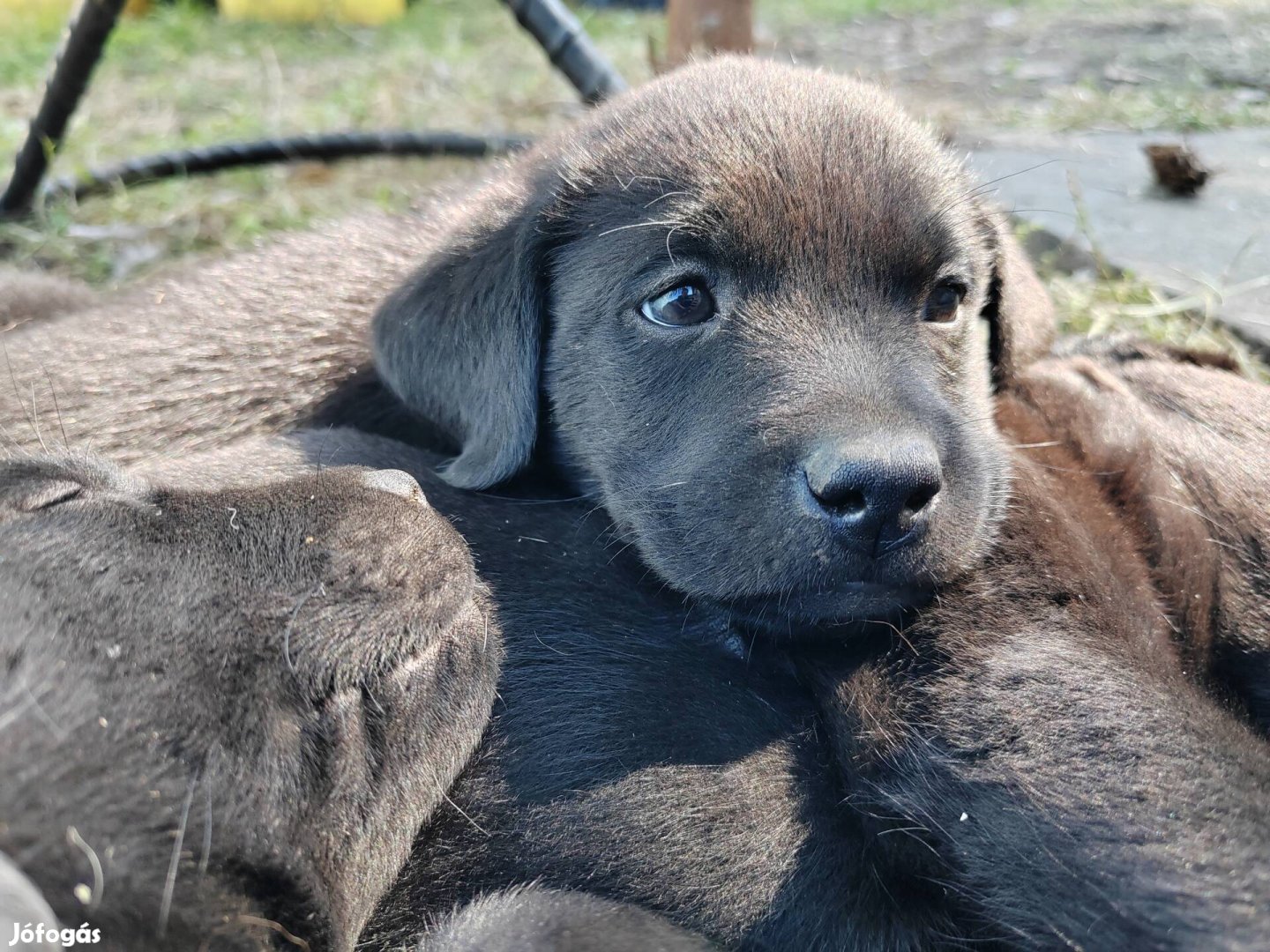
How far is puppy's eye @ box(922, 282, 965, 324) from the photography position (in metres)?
2.60

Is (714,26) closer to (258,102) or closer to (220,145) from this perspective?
(220,145)

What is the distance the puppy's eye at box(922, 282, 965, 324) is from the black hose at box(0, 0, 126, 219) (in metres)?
3.44

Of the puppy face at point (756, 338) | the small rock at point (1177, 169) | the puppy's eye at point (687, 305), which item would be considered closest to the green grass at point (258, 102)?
the puppy face at point (756, 338)

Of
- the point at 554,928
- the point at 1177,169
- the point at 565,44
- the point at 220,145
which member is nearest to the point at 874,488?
the point at 554,928

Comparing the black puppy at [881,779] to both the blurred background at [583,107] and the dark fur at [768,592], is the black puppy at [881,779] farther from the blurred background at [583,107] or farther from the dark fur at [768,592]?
the blurred background at [583,107]

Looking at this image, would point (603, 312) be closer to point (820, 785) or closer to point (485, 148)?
point (820, 785)

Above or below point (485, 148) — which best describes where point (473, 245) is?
above

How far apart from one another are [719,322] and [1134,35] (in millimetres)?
7594

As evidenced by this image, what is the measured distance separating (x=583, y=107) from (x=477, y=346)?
13.1 ft

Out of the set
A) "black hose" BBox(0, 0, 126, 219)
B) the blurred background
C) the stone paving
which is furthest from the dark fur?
"black hose" BBox(0, 0, 126, 219)

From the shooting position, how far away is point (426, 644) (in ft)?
6.90

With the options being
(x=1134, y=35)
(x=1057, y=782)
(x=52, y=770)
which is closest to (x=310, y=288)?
(x=52, y=770)

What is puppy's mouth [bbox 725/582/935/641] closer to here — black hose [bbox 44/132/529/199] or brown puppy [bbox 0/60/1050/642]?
brown puppy [bbox 0/60/1050/642]

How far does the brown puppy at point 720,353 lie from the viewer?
85.0 inches
